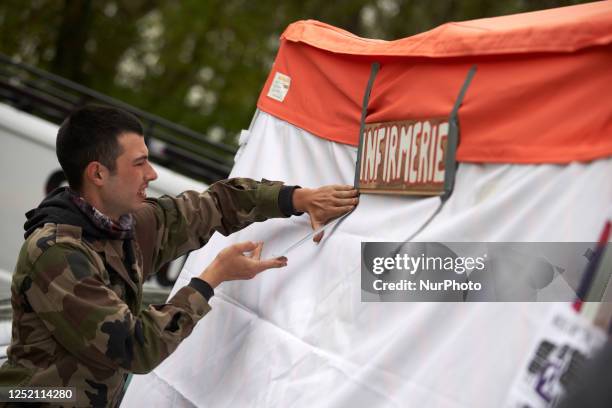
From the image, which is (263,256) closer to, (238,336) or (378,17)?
(238,336)

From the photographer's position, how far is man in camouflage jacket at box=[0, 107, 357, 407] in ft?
8.36

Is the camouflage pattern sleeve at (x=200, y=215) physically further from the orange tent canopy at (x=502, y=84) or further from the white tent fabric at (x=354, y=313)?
the orange tent canopy at (x=502, y=84)

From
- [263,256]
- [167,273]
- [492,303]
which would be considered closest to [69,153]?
[263,256]

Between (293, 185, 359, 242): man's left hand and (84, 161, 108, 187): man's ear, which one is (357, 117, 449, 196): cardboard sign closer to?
(293, 185, 359, 242): man's left hand

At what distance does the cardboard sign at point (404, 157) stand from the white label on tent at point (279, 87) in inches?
25.7

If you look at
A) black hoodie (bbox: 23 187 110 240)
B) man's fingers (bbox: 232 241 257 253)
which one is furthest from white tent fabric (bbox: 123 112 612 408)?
black hoodie (bbox: 23 187 110 240)

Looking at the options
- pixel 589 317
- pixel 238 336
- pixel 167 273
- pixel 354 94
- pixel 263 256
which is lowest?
pixel 167 273

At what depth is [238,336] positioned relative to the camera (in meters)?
3.17

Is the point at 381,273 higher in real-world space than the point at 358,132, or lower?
lower

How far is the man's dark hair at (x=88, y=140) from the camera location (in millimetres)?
2785

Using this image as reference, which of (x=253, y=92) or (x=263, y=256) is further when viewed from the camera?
(x=253, y=92)

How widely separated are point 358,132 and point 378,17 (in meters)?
13.4

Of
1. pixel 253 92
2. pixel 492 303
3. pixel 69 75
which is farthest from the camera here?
pixel 253 92

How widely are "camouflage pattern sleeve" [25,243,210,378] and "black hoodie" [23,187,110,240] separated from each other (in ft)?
0.39
